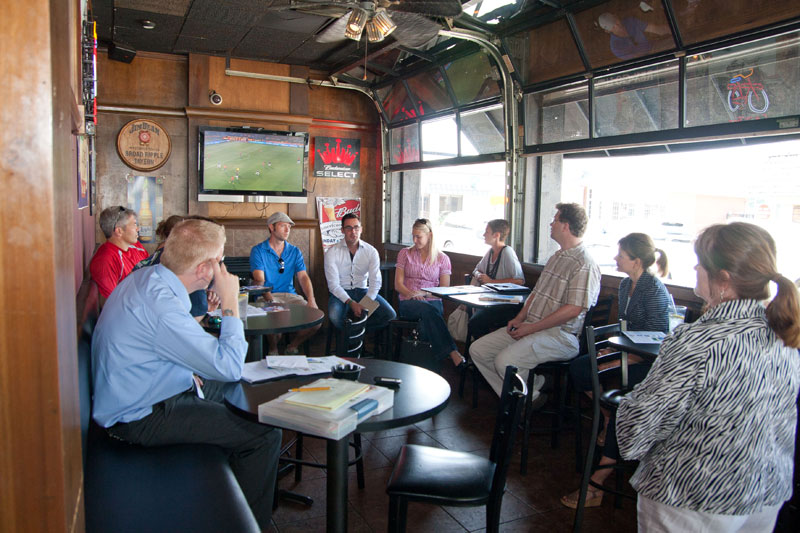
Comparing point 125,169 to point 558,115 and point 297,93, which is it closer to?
point 297,93

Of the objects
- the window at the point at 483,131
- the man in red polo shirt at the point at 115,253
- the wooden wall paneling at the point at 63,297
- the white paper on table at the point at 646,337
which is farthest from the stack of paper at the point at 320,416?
the window at the point at 483,131

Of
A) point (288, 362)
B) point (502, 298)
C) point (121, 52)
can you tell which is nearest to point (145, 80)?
point (121, 52)

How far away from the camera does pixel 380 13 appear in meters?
3.43

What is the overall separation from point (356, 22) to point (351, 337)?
2.47 metres

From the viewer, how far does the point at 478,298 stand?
4.42 metres

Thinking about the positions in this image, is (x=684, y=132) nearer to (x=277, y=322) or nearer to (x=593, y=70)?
(x=593, y=70)

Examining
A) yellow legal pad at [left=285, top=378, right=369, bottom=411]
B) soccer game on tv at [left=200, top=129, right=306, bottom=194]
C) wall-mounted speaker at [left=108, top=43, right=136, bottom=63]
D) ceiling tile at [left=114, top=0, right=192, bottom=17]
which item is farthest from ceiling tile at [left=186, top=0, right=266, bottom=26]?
yellow legal pad at [left=285, top=378, right=369, bottom=411]

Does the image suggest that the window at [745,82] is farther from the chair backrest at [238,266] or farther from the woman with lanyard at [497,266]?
the chair backrest at [238,266]

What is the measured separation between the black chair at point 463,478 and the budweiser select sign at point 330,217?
5451mm

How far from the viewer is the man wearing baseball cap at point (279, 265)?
5.21m

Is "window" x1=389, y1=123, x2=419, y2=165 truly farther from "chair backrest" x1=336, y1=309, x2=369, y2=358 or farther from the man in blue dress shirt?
the man in blue dress shirt

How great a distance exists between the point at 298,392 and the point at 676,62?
3.61 meters

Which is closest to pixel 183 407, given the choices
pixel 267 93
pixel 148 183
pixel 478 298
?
pixel 478 298

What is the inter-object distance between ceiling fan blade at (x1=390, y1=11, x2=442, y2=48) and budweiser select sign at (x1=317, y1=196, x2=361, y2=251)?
3501 millimetres
